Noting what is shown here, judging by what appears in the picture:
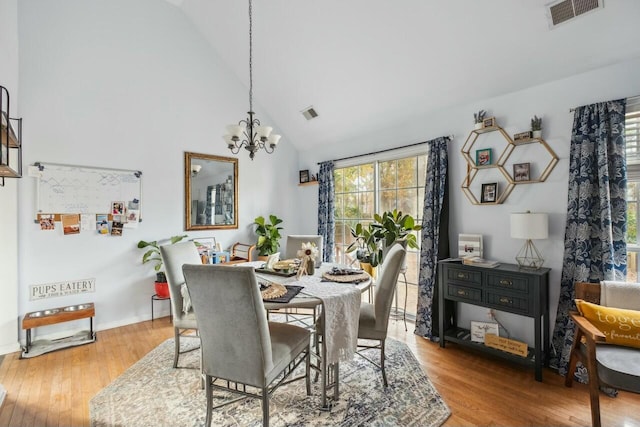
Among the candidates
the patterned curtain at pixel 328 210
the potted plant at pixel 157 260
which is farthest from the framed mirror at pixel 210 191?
the patterned curtain at pixel 328 210

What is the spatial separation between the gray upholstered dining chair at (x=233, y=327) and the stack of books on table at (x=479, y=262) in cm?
193

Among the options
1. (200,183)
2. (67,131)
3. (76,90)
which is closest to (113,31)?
(76,90)

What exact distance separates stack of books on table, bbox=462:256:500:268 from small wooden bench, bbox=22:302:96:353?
3.71 metres

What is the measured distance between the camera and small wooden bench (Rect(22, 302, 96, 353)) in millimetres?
2777

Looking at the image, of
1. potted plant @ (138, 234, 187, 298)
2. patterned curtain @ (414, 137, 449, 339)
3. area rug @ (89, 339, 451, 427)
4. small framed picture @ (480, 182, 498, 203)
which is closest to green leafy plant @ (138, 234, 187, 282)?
potted plant @ (138, 234, 187, 298)

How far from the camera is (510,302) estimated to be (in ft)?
8.05

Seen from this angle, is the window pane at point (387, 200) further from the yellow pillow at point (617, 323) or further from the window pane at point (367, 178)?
the yellow pillow at point (617, 323)

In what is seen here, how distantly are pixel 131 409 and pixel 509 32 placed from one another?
386 centimetres

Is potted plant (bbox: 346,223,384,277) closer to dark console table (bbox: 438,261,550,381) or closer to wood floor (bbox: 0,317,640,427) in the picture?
dark console table (bbox: 438,261,550,381)

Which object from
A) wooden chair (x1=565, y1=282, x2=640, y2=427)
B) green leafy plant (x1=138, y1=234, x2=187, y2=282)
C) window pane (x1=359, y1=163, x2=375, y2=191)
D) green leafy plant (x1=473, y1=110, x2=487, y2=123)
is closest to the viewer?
wooden chair (x1=565, y1=282, x2=640, y2=427)

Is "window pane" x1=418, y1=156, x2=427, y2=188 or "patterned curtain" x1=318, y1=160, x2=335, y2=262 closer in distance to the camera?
"window pane" x1=418, y1=156, x2=427, y2=188

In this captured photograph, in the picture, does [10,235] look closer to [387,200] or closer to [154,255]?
[154,255]

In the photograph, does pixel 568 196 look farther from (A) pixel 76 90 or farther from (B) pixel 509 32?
(A) pixel 76 90

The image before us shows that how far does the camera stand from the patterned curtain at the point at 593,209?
85.6 inches
